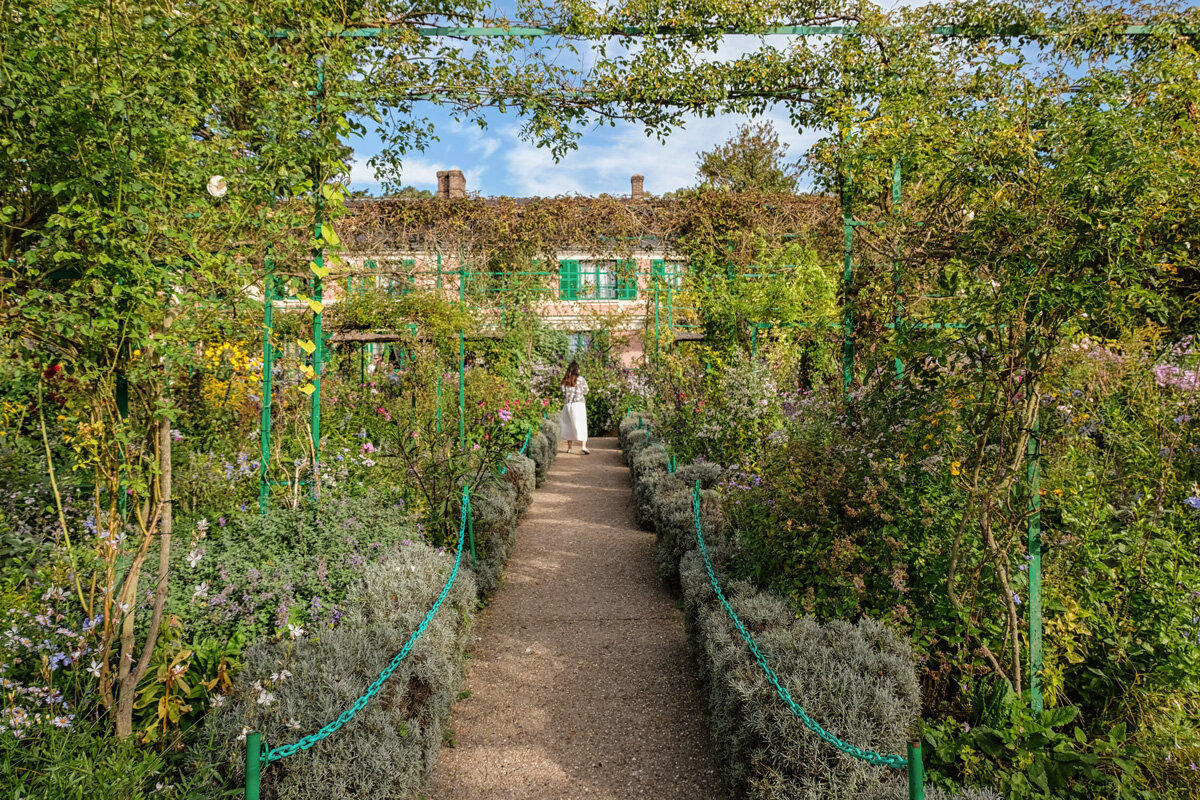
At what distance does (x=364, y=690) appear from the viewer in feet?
8.18

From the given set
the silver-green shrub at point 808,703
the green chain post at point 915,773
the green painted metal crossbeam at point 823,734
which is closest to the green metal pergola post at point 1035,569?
the silver-green shrub at point 808,703

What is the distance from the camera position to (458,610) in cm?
366

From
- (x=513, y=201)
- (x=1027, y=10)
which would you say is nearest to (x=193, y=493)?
(x=1027, y=10)

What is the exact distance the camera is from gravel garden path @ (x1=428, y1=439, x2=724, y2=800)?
2.86 metres

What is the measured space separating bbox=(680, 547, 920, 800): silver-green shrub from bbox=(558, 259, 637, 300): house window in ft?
46.2

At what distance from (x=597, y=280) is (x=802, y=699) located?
14860 millimetres

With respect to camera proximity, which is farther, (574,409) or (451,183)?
(451,183)

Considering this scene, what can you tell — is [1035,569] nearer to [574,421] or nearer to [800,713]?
[800,713]

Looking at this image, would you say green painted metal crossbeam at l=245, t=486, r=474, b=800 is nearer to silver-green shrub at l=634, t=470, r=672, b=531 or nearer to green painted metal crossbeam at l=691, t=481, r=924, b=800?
green painted metal crossbeam at l=691, t=481, r=924, b=800

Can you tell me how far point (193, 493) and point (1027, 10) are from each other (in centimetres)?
673

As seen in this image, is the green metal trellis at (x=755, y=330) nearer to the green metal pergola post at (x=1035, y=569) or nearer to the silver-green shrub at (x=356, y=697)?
the green metal pergola post at (x=1035, y=569)

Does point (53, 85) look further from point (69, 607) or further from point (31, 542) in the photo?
point (31, 542)

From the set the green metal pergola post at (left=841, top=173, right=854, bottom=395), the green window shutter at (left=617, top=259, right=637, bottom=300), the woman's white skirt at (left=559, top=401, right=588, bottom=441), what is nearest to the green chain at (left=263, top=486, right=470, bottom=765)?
the green metal pergola post at (left=841, top=173, right=854, bottom=395)

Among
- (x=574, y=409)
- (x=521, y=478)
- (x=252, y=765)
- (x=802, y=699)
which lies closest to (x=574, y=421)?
(x=574, y=409)
